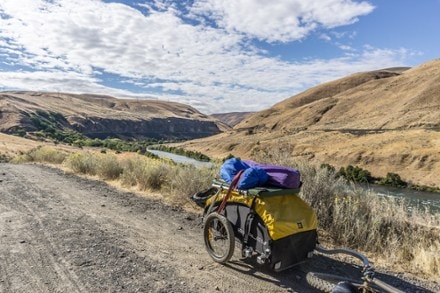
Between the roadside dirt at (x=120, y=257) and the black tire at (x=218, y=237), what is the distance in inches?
5.8

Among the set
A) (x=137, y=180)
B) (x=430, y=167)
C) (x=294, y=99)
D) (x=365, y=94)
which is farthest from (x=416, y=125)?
(x=294, y=99)

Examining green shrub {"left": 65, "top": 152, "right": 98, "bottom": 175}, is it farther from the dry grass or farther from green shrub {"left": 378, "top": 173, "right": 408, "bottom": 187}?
green shrub {"left": 378, "top": 173, "right": 408, "bottom": 187}

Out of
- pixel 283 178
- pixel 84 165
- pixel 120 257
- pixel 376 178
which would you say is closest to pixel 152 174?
pixel 84 165

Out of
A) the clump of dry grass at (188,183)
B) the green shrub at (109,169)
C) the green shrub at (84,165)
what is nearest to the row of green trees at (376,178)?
the green shrub at (109,169)

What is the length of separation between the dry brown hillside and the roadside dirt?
19.1 feet

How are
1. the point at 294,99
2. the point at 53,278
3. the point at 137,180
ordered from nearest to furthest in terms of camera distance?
the point at 53,278
the point at 137,180
the point at 294,99

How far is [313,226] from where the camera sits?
17.0 feet

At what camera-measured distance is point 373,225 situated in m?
6.97

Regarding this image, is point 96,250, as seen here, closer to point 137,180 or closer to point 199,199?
point 199,199

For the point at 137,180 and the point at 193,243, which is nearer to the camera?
the point at 193,243

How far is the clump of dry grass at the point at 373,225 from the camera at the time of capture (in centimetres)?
635

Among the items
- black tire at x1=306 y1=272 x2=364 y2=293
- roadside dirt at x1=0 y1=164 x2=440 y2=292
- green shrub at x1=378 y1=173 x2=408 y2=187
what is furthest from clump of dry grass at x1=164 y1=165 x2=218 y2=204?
green shrub at x1=378 y1=173 x2=408 y2=187

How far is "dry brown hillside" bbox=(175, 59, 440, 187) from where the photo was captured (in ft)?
109

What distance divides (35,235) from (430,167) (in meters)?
31.7
